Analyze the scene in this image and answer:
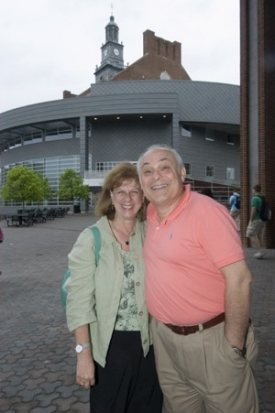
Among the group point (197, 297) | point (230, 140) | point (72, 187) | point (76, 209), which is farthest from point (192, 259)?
point (230, 140)

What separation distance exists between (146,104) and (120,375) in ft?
127

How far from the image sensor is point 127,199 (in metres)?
2.12

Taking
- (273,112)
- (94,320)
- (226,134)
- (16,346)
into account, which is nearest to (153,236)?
(94,320)

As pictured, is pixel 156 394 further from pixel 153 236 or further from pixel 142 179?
pixel 142 179

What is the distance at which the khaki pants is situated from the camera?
174cm

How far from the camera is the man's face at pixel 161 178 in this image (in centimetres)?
192

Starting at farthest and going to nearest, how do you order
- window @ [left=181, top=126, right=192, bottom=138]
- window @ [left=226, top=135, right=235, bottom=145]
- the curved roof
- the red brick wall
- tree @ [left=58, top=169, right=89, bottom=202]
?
the red brick wall
window @ [left=226, top=135, right=235, bottom=145]
window @ [left=181, top=126, right=192, bottom=138]
the curved roof
tree @ [left=58, top=169, right=89, bottom=202]

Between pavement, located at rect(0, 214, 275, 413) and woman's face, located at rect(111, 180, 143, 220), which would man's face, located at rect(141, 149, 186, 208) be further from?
pavement, located at rect(0, 214, 275, 413)

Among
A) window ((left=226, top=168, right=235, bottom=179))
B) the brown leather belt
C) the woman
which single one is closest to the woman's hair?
the woman

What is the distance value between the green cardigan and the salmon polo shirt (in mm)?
189

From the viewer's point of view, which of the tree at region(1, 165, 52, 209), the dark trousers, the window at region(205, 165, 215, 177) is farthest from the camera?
the window at region(205, 165, 215, 177)

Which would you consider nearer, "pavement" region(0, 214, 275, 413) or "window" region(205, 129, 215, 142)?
"pavement" region(0, 214, 275, 413)

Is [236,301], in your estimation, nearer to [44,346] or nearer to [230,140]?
[44,346]

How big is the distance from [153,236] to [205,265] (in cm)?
35
